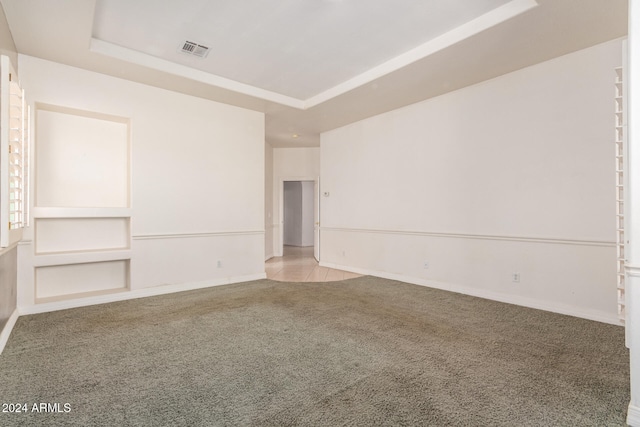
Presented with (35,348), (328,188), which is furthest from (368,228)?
(35,348)

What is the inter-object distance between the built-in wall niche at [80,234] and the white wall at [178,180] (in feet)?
0.89

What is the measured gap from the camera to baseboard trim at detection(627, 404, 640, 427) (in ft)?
5.33

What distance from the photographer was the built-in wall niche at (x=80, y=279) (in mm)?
3871

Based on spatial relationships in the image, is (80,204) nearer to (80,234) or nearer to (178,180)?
(80,234)

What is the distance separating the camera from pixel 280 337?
2.83 m

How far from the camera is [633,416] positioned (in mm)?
1639

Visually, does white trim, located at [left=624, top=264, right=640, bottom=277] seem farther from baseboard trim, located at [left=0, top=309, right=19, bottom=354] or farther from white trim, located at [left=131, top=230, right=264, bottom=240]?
white trim, located at [left=131, top=230, right=264, bottom=240]

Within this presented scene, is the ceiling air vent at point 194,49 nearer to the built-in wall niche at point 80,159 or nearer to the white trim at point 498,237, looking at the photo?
the built-in wall niche at point 80,159

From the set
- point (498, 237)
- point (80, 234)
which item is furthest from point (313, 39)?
point (80, 234)

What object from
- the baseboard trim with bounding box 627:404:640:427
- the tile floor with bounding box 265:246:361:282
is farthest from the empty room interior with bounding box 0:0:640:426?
the tile floor with bounding box 265:246:361:282

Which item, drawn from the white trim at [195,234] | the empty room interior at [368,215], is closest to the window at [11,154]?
the empty room interior at [368,215]

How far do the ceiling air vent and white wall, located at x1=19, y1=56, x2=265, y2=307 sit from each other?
3.41 ft

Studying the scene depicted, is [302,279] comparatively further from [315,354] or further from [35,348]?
[35,348]

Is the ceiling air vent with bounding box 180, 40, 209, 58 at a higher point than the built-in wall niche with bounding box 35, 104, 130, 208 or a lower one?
higher
